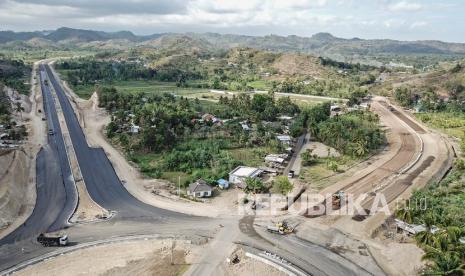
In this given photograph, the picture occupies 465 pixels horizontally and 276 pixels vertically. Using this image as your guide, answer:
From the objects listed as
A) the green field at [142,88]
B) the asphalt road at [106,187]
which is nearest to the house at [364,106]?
the green field at [142,88]

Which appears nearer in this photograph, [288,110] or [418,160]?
[418,160]

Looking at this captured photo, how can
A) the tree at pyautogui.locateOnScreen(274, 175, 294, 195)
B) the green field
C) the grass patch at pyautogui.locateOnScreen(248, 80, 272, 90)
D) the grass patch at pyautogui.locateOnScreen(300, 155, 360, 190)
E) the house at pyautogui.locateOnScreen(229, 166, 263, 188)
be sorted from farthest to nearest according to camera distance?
the grass patch at pyautogui.locateOnScreen(248, 80, 272, 90) → the green field → the grass patch at pyautogui.locateOnScreen(300, 155, 360, 190) → the house at pyautogui.locateOnScreen(229, 166, 263, 188) → the tree at pyautogui.locateOnScreen(274, 175, 294, 195)

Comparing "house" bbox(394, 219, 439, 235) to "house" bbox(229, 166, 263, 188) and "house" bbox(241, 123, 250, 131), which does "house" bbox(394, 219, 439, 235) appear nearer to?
"house" bbox(229, 166, 263, 188)

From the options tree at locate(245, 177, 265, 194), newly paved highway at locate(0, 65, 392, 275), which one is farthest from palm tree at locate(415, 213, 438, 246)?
tree at locate(245, 177, 265, 194)

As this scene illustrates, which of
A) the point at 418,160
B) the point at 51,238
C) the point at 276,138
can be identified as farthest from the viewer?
the point at 276,138

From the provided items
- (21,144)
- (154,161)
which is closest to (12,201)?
(154,161)

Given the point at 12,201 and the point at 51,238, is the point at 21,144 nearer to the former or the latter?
the point at 12,201

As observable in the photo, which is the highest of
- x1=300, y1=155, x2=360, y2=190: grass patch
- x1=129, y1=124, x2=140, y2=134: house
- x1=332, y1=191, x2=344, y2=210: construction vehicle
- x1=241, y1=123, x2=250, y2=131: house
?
x1=129, y1=124, x2=140, y2=134: house
